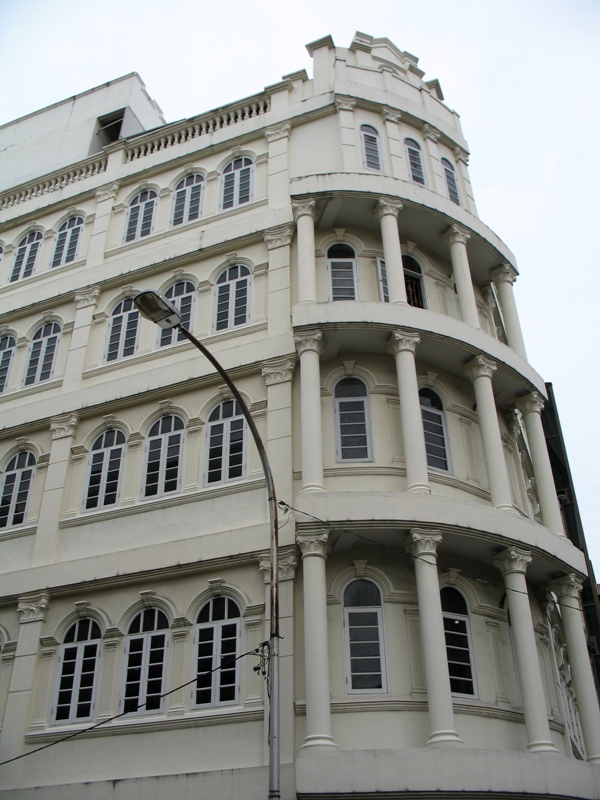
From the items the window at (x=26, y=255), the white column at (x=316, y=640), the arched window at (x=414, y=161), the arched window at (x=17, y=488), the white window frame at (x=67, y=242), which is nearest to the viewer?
the white column at (x=316, y=640)

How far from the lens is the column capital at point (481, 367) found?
16.1 meters

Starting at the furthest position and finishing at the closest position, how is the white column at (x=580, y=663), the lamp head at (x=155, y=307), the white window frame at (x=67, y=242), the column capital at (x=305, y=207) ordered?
1. the white window frame at (x=67, y=242)
2. the column capital at (x=305, y=207)
3. the white column at (x=580, y=663)
4. the lamp head at (x=155, y=307)

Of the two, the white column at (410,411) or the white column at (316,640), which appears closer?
the white column at (316,640)

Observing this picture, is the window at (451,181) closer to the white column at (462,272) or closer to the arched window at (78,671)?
the white column at (462,272)

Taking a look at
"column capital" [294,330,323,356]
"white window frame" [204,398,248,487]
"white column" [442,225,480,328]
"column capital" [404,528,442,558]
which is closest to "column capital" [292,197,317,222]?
"white column" [442,225,480,328]

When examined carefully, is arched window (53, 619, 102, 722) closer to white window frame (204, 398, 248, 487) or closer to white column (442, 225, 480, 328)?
white window frame (204, 398, 248, 487)

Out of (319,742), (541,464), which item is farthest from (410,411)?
(319,742)

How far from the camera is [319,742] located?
1162cm

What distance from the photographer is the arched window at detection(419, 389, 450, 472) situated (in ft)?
50.3

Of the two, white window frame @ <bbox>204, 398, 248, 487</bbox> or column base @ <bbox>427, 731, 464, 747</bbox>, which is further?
white window frame @ <bbox>204, 398, 248, 487</bbox>

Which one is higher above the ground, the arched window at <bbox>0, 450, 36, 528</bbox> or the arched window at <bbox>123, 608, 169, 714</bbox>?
the arched window at <bbox>0, 450, 36, 528</bbox>

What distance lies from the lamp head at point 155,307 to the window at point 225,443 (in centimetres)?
437

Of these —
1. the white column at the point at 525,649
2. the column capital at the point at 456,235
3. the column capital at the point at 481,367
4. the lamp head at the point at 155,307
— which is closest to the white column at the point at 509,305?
the column capital at the point at 456,235

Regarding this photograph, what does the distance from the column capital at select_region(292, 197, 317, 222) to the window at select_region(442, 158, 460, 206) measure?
454 cm
